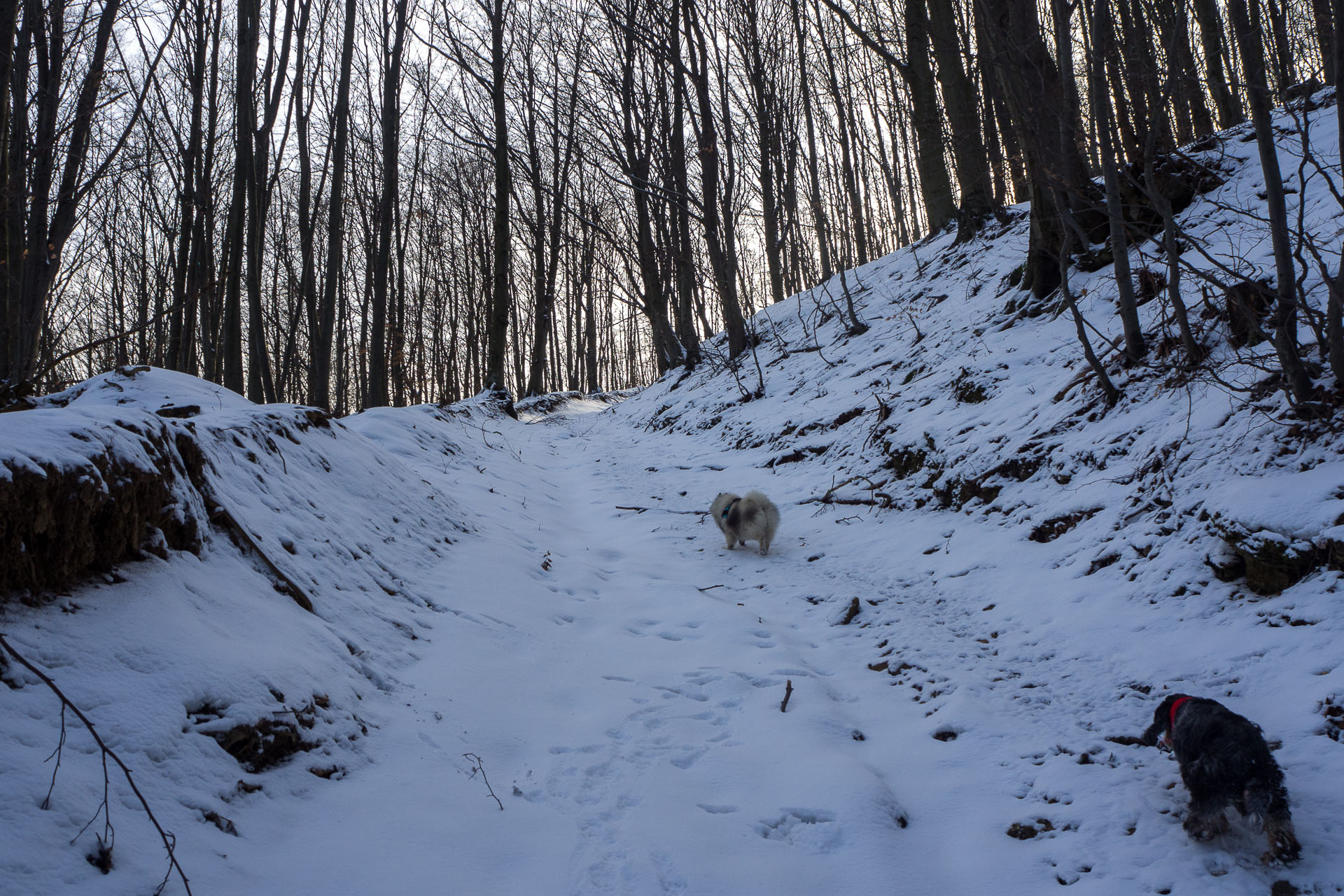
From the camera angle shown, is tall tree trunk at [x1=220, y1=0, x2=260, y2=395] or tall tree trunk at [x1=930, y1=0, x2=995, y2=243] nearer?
tall tree trunk at [x1=930, y1=0, x2=995, y2=243]

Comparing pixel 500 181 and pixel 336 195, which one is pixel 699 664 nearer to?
pixel 336 195

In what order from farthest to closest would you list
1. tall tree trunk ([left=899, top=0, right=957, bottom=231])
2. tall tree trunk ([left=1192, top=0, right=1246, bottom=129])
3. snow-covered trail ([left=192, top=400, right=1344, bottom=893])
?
tall tree trunk ([left=899, top=0, right=957, bottom=231])
tall tree trunk ([left=1192, top=0, right=1246, bottom=129])
snow-covered trail ([left=192, top=400, right=1344, bottom=893])

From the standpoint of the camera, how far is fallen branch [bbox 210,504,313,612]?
371 cm

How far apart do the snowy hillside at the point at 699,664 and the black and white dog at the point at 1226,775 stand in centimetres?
9

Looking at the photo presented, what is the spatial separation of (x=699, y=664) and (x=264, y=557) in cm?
269

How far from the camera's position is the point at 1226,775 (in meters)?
2.30

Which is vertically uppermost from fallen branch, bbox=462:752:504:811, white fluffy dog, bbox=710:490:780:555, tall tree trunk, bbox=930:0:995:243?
tall tree trunk, bbox=930:0:995:243

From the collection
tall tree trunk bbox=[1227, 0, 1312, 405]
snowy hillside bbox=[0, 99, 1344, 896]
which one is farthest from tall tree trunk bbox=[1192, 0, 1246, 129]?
tall tree trunk bbox=[1227, 0, 1312, 405]

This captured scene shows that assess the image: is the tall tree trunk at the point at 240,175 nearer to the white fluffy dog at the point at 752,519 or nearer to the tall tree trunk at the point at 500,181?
the tall tree trunk at the point at 500,181

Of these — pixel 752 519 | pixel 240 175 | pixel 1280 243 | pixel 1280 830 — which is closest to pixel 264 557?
pixel 752 519

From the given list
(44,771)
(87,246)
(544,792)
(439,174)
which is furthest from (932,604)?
(439,174)

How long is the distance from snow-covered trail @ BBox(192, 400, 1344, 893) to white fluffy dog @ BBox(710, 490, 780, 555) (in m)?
0.65

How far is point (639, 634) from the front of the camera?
4738 millimetres

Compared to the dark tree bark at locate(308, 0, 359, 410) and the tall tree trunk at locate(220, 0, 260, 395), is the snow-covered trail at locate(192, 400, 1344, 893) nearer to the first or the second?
the tall tree trunk at locate(220, 0, 260, 395)
